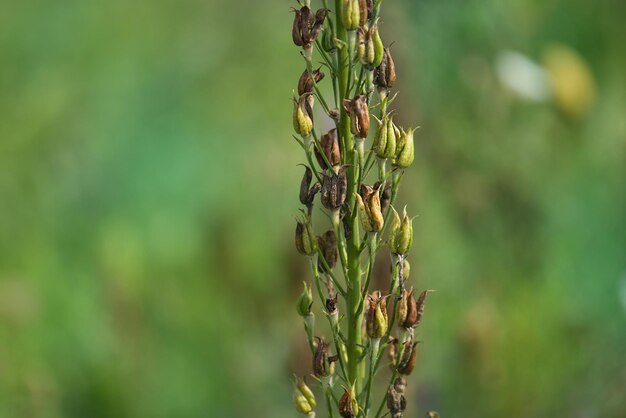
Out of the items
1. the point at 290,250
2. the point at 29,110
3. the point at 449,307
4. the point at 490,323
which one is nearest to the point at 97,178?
the point at 29,110

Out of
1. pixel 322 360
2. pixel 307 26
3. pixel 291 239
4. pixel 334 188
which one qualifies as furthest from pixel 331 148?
pixel 291 239

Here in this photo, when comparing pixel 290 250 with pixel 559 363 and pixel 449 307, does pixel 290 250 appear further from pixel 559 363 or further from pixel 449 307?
pixel 559 363

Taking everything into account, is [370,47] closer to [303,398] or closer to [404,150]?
[404,150]

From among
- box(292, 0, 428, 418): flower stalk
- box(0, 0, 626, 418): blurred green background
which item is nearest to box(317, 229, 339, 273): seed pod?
box(292, 0, 428, 418): flower stalk

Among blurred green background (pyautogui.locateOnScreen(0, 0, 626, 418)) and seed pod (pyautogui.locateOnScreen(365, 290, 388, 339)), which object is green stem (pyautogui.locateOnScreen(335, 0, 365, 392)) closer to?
seed pod (pyautogui.locateOnScreen(365, 290, 388, 339))

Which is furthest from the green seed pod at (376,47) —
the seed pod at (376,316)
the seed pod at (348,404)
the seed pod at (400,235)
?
the seed pod at (348,404)

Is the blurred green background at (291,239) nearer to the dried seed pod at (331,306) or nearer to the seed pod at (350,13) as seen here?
the dried seed pod at (331,306)
